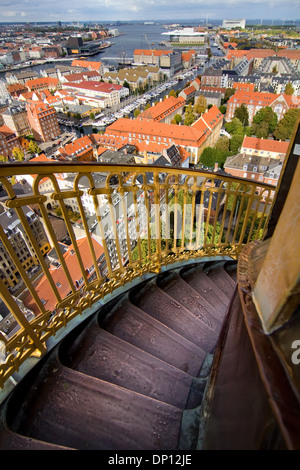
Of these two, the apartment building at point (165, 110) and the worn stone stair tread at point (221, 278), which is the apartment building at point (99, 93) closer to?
the apartment building at point (165, 110)

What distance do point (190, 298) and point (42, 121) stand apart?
38.3m

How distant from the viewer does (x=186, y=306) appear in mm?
3010

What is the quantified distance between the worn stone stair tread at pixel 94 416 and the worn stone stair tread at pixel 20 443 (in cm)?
10

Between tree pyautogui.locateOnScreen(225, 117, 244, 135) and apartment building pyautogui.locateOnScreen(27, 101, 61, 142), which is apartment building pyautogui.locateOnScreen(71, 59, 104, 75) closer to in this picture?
apartment building pyautogui.locateOnScreen(27, 101, 61, 142)

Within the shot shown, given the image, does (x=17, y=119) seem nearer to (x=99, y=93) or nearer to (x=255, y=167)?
(x=99, y=93)

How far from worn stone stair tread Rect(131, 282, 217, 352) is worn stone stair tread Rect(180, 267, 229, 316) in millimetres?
470

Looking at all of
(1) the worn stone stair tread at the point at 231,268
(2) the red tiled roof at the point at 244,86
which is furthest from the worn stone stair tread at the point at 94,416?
(2) the red tiled roof at the point at 244,86

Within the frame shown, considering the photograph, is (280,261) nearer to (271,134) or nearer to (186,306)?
(186,306)

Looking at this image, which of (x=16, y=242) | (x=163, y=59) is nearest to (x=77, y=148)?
(x=16, y=242)

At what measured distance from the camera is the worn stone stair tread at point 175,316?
104 inches

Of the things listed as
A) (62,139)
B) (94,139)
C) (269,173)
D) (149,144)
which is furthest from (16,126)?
(269,173)

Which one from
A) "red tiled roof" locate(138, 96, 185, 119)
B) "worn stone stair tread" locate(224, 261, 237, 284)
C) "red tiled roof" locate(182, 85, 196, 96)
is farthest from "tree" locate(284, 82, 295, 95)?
"worn stone stair tread" locate(224, 261, 237, 284)

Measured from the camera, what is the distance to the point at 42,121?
34719 mm

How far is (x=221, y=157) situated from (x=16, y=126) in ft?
90.6
